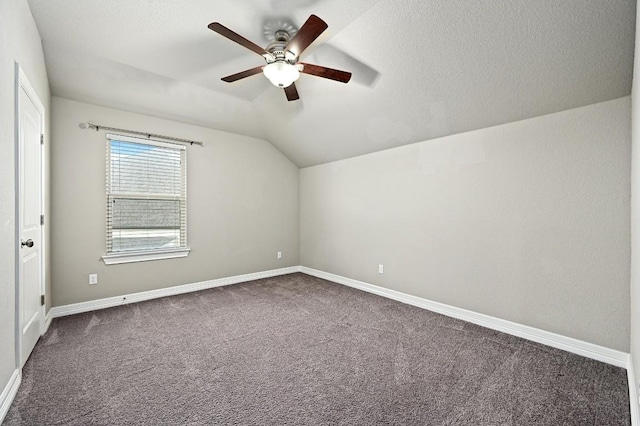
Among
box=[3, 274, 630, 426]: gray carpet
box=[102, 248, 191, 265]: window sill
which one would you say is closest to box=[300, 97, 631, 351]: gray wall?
box=[3, 274, 630, 426]: gray carpet

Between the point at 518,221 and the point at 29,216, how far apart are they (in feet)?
14.1

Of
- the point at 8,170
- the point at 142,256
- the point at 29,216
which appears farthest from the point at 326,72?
the point at 142,256

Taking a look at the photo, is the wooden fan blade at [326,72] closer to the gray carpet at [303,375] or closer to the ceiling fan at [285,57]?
the ceiling fan at [285,57]

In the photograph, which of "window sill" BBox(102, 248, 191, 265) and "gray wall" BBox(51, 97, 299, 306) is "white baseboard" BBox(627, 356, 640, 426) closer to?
"gray wall" BBox(51, 97, 299, 306)

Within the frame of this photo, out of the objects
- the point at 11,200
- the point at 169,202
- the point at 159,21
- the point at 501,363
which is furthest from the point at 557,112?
the point at 169,202

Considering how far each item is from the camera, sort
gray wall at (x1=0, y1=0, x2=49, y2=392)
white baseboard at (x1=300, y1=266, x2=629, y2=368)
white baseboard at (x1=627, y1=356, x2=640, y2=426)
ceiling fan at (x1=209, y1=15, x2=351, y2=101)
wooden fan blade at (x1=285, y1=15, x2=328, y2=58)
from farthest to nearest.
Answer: white baseboard at (x1=300, y1=266, x2=629, y2=368) < ceiling fan at (x1=209, y1=15, x2=351, y2=101) < wooden fan blade at (x1=285, y1=15, x2=328, y2=58) < gray wall at (x1=0, y1=0, x2=49, y2=392) < white baseboard at (x1=627, y1=356, x2=640, y2=426)

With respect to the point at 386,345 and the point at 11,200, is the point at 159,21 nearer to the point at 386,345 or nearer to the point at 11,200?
the point at 11,200

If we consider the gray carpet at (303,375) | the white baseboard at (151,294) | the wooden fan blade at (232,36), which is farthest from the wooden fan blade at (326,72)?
the white baseboard at (151,294)

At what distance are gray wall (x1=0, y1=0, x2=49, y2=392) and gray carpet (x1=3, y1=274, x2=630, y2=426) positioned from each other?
41 cm

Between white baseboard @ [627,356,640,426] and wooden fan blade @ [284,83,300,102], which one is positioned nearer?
white baseboard @ [627,356,640,426]

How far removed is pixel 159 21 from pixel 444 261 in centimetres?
362

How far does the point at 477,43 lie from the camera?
7.36ft

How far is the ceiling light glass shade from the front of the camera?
234 cm

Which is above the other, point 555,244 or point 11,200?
point 11,200
